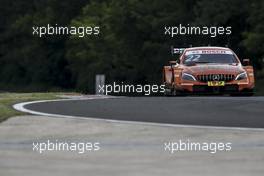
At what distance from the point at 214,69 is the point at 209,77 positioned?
302mm

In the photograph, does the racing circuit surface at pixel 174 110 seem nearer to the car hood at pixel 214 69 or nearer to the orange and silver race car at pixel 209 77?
the orange and silver race car at pixel 209 77

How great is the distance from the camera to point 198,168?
37.1 feet

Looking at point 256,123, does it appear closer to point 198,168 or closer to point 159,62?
point 198,168

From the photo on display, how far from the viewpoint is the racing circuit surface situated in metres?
15.9

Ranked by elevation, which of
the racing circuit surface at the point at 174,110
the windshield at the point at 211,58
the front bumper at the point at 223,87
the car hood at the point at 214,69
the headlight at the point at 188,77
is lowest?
the racing circuit surface at the point at 174,110

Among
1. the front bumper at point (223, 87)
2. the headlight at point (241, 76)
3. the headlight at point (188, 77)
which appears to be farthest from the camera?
the headlight at point (188, 77)

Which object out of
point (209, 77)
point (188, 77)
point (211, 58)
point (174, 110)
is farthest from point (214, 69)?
point (174, 110)

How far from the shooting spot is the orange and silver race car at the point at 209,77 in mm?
14703

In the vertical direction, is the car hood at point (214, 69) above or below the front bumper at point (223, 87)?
above

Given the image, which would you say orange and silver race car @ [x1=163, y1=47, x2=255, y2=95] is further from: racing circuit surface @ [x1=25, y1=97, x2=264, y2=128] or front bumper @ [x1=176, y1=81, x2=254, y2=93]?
racing circuit surface @ [x1=25, y1=97, x2=264, y2=128]

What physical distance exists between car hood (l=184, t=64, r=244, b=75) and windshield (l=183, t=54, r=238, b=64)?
0.48 meters

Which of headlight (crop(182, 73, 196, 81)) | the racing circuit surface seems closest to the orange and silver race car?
headlight (crop(182, 73, 196, 81))

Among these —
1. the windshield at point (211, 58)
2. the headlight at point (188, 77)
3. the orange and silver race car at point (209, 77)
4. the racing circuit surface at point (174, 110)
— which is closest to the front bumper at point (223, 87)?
the orange and silver race car at point (209, 77)

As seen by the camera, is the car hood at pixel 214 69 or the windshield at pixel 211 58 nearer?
the car hood at pixel 214 69
